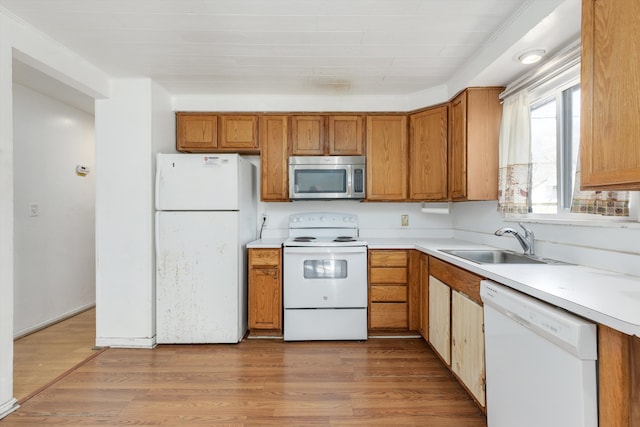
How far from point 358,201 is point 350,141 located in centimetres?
62

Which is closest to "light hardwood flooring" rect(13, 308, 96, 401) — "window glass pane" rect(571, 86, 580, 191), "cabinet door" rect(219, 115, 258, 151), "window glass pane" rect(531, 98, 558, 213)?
"cabinet door" rect(219, 115, 258, 151)

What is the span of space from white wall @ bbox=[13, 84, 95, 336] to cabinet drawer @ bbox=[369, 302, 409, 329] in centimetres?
316

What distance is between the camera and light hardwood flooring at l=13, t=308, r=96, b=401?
7.27ft

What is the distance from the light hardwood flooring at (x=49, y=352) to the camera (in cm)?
221

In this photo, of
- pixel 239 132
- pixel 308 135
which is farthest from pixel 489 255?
pixel 239 132

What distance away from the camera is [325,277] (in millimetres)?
2881

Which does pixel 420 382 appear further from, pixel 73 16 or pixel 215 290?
pixel 73 16

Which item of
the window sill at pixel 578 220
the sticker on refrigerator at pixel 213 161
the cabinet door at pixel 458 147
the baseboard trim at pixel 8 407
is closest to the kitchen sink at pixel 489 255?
the window sill at pixel 578 220

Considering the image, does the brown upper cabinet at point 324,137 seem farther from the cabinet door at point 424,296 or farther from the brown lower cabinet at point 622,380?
the brown lower cabinet at point 622,380

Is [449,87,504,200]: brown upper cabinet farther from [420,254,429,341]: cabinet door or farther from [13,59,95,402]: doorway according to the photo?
[13,59,95,402]: doorway

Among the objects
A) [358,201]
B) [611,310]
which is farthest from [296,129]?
[611,310]

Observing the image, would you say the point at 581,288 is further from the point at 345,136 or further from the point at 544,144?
the point at 345,136

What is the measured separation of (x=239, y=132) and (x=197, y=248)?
46.8 inches

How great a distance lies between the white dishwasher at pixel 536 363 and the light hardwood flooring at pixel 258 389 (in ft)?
1.68
